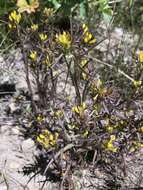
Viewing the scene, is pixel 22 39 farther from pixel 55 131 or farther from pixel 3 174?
pixel 3 174

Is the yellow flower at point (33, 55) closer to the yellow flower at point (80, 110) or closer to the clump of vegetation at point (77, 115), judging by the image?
the clump of vegetation at point (77, 115)

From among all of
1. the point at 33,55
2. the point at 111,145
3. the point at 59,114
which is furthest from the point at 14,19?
the point at 111,145

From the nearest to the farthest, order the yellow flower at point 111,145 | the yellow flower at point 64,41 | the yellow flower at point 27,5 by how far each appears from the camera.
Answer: the yellow flower at point 64,41, the yellow flower at point 111,145, the yellow flower at point 27,5

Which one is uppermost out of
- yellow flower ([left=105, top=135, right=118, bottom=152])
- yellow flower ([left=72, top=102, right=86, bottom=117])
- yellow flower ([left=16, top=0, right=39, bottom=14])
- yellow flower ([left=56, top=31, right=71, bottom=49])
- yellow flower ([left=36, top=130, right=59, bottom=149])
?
yellow flower ([left=16, top=0, right=39, bottom=14])

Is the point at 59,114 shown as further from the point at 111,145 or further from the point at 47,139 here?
the point at 111,145

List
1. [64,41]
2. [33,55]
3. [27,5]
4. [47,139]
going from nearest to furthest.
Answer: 1. [64,41]
2. [47,139]
3. [33,55]
4. [27,5]

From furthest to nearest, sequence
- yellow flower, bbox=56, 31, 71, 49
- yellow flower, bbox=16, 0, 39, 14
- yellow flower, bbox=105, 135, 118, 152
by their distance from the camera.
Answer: yellow flower, bbox=16, 0, 39, 14
yellow flower, bbox=105, 135, 118, 152
yellow flower, bbox=56, 31, 71, 49

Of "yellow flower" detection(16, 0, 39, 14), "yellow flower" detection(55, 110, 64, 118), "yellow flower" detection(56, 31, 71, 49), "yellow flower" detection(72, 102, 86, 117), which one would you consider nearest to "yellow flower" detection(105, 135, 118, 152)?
"yellow flower" detection(72, 102, 86, 117)

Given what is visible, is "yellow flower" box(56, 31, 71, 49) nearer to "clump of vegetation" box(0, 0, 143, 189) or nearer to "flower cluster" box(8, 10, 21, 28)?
"clump of vegetation" box(0, 0, 143, 189)

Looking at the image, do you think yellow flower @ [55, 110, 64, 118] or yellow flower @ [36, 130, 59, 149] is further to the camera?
yellow flower @ [55, 110, 64, 118]

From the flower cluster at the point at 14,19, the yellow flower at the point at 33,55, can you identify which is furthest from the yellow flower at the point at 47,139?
the flower cluster at the point at 14,19

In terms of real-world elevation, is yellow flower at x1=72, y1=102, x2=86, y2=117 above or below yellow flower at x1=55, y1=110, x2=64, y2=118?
below
